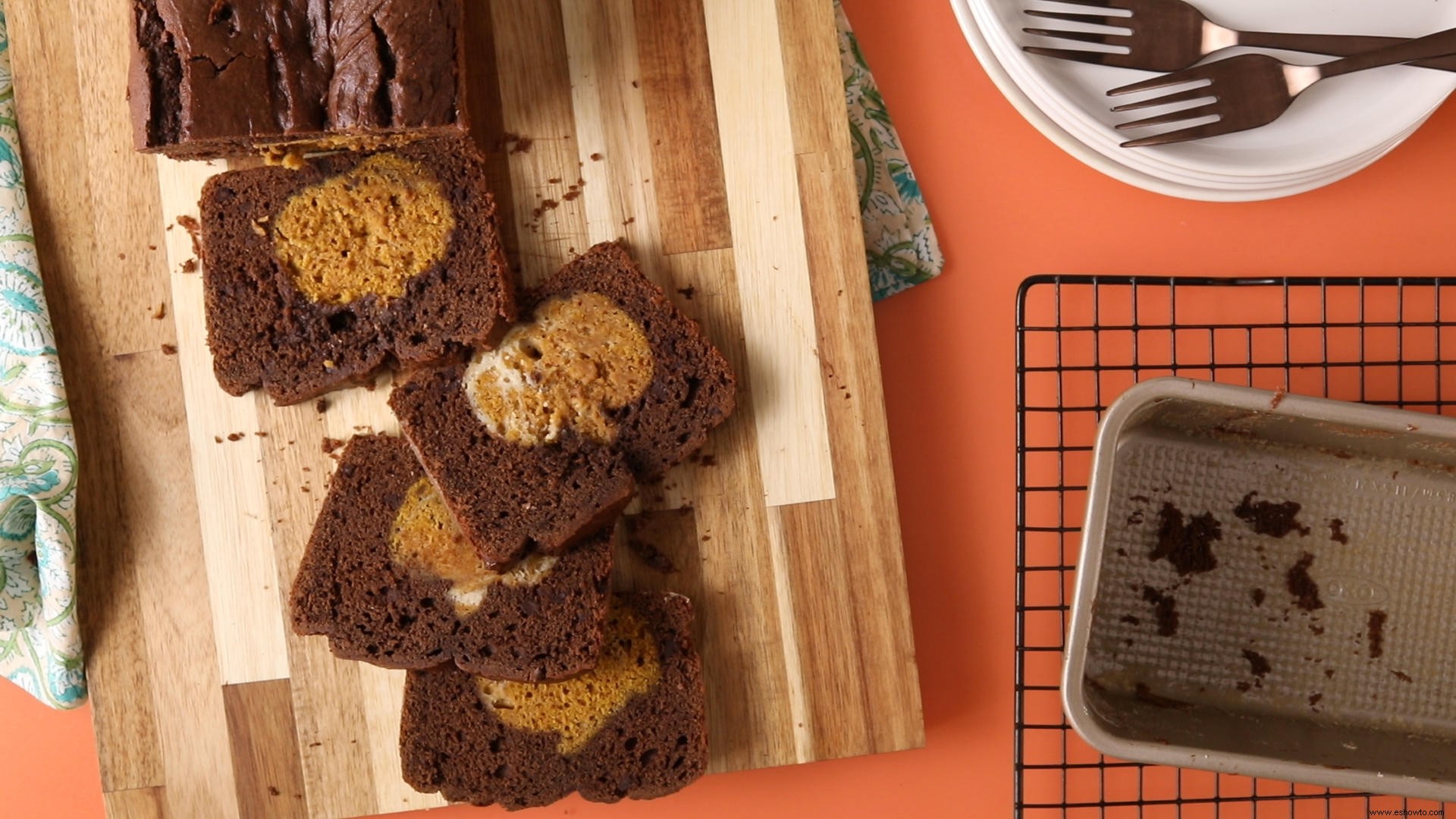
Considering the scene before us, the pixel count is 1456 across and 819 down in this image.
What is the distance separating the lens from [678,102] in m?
1.91

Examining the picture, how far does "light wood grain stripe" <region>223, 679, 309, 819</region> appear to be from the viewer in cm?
191

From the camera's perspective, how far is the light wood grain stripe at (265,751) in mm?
1909

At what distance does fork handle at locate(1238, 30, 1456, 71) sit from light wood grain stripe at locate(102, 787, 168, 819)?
2.44 meters

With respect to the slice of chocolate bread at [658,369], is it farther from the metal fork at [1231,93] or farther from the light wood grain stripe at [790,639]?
the metal fork at [1231,93]

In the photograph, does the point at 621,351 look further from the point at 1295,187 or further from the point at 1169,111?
the point at 1295,187

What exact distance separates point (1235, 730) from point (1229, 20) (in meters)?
1.33

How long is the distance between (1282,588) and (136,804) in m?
2.19

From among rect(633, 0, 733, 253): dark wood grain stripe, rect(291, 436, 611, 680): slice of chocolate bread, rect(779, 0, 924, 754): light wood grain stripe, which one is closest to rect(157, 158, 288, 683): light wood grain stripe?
rect(291, 436, 611, 680): slice of chocolate bread

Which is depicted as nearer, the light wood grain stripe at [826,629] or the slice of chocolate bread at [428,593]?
the slice of chocolate bread at [428,593]

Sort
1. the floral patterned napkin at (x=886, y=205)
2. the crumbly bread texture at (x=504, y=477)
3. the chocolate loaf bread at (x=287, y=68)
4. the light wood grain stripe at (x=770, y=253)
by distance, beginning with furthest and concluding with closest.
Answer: the floral patterned napkin at (x=886, y=205)
the light wood grain stripe at (x=770, y=253)
the crumbly bread texture at (x=504, y=477)
the chocolate loaf bread at (x=287, y=68)

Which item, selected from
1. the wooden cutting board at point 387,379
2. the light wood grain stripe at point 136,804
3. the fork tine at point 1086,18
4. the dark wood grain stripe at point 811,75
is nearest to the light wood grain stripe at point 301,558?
the wooden cutting board at point 387,379

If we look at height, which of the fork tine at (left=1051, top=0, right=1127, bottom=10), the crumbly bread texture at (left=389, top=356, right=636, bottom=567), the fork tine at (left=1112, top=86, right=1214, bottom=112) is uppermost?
the fork tine at (left=1051, top=0, right=1127, bottom=10)

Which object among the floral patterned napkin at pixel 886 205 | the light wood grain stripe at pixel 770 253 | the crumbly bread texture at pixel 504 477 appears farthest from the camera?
the floral patterned napkin at pixel 886 205

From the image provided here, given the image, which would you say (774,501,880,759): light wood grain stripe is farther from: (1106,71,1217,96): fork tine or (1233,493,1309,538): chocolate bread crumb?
(1106,71,1217,96): fork tine
